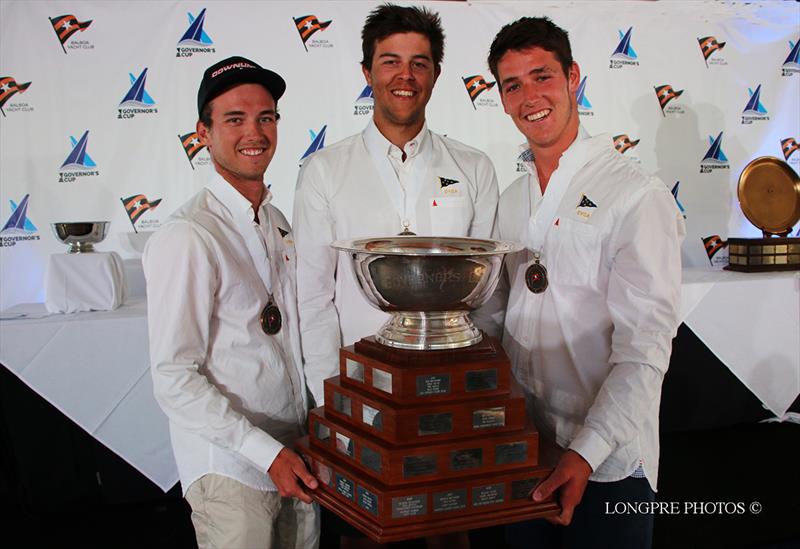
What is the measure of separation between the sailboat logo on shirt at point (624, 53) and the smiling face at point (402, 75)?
9.10ft

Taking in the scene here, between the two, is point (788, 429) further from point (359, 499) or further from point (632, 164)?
point (359, 499)

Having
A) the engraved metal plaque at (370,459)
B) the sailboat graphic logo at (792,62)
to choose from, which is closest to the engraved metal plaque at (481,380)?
the engraved metal plaque at (370,459)

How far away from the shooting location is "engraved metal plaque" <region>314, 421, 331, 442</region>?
131 cm

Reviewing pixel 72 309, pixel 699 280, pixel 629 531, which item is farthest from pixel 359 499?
pixel 699 280

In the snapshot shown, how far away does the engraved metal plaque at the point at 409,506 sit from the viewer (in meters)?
1.11

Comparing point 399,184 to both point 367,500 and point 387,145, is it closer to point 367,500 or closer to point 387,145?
point 387,145

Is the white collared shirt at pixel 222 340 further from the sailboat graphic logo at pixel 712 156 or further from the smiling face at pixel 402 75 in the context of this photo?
the sailboat graphic logo at pixel 712 156

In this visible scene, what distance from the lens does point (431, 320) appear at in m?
1.25

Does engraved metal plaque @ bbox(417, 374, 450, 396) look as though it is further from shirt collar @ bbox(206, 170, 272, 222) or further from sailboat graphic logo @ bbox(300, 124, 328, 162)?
sailboat graphic logo @ bbox(300, 124, 328, 162)

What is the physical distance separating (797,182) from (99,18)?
4562mm

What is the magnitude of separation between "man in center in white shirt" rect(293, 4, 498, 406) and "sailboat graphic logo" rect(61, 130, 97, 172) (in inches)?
85.1

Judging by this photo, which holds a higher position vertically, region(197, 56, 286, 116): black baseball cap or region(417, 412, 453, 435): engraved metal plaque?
region(197, 56, 286, 116): black baseball cap

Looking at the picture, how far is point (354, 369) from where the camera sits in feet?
4.23
